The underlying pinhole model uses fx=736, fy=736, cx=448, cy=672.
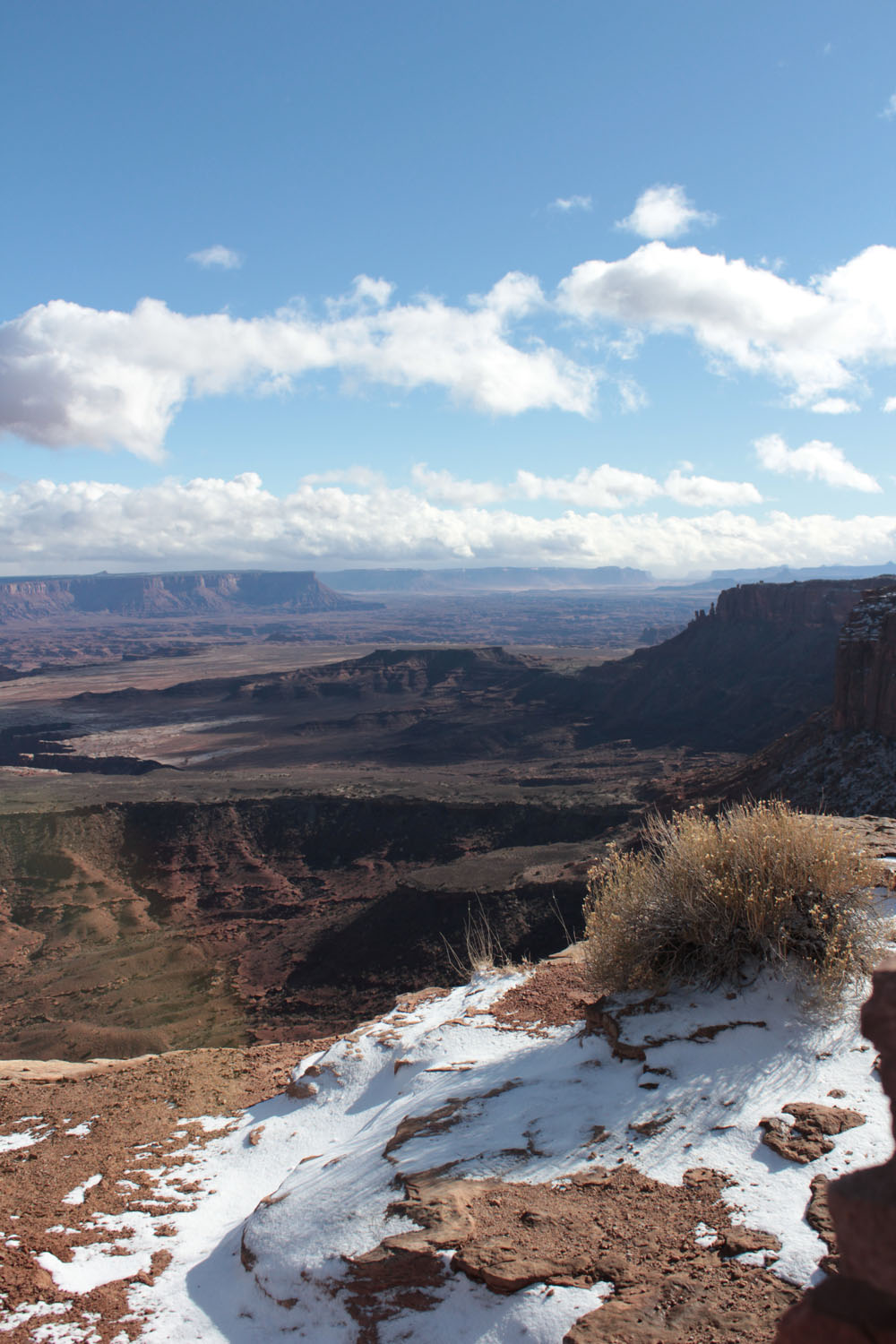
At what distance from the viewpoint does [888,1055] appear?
2238 mm

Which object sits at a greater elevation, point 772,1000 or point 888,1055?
point 888,1055

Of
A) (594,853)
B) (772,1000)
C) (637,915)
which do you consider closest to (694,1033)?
(772,1000)

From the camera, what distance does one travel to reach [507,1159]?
486cm

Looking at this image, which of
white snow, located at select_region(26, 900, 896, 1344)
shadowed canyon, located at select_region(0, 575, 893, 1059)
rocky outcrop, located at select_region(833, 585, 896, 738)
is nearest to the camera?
white snow, located at select_region(26, 900, 896, 1344)

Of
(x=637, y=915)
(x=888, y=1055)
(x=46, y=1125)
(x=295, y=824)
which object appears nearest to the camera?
(x=888, y=1055)

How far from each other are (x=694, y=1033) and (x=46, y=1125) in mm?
7315

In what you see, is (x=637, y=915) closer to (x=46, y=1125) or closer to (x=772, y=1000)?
(x=772, y=1000)

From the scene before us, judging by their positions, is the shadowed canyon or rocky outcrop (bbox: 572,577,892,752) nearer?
the shadowed canyon

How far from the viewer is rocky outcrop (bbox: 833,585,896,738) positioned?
29109mm

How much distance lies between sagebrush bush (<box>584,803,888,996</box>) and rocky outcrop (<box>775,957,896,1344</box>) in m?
3.94

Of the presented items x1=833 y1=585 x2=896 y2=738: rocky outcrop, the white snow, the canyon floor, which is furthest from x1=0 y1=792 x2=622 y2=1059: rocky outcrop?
x1=833 y1=585 x2=896 y2=738: rocky outcrop

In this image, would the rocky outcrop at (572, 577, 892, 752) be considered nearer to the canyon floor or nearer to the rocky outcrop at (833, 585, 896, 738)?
the canyon floor

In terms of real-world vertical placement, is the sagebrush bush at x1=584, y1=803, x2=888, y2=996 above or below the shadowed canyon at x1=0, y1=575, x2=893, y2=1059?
above

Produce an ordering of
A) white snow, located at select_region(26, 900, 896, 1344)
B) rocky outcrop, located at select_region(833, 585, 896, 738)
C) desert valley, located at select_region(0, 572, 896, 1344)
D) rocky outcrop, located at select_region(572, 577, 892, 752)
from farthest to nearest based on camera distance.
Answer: rocky outcrop, located at select_region(572, 577, 892, 752) → rocky outcrop, located at select_region(833, 585, 896, 738) → desert valley, located at select_region(0, 572, 896, 1344) → white snow, located at select_region(26, 900, 896, 1344)
